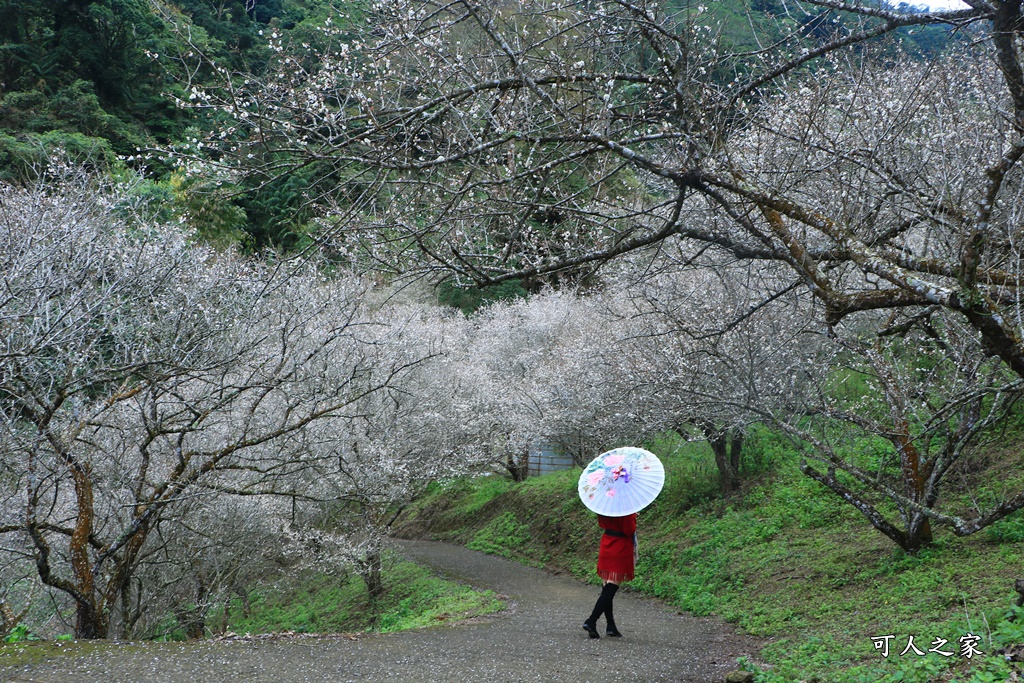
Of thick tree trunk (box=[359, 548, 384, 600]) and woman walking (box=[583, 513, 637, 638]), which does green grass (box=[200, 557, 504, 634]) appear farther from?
woman walking (box=[583, 513, 637, 638])

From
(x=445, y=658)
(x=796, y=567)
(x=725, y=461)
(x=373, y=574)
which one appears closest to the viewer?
(x=445, y=658)

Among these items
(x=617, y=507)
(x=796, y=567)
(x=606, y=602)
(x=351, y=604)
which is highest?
(x=617, y=507)

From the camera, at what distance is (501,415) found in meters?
18.8

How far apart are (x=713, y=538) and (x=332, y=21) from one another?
29.7ft

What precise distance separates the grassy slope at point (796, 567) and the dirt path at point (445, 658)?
0.72 meters

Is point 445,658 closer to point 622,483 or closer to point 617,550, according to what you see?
point 617,550

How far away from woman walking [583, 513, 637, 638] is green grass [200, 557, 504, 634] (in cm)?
343

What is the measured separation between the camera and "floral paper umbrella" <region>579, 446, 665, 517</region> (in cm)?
650

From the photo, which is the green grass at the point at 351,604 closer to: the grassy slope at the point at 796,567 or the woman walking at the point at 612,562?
the grassy slope at the point at 796,567

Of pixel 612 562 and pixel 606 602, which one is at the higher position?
pixel 612 562

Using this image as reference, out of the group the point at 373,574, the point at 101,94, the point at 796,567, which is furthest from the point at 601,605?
the point at 101,94

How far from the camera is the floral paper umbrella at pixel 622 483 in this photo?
6.50m

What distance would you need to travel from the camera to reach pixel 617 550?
21.7ft

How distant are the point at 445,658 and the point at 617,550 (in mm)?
1910
